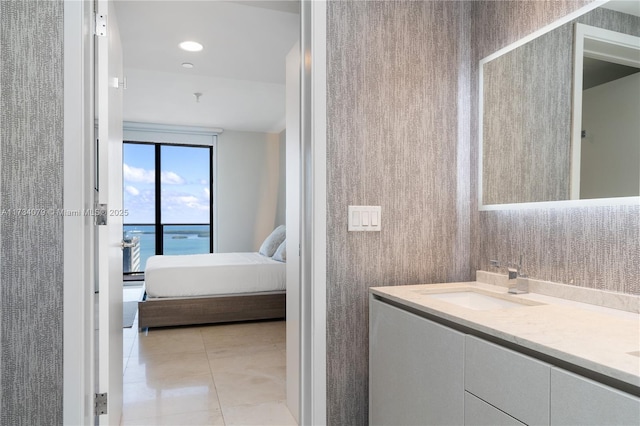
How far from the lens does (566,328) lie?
1.11 m

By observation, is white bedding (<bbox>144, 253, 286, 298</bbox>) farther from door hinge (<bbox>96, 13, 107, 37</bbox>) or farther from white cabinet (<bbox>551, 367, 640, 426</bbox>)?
white cabinet (<bbox>551, 367, 640, 426</bbox>)

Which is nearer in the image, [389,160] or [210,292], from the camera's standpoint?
[389,160]

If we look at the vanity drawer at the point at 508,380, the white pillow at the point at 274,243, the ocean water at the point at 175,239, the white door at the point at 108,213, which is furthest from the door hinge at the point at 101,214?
the ocean water at the point at 175,239

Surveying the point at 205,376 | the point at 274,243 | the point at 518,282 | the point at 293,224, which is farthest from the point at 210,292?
the point at 518,282

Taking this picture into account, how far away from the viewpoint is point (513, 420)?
1.06 meters

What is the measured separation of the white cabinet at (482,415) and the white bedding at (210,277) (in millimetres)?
3322

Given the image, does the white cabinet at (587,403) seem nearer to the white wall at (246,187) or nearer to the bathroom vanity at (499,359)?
the bathroom vanity at (499,359)

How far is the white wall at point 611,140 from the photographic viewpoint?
4.42ft

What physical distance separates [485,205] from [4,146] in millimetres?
1958

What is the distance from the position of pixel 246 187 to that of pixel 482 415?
243 inches

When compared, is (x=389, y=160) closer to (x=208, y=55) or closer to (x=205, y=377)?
(x=205, y=377)

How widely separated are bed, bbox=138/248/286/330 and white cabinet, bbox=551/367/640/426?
3.58 metres

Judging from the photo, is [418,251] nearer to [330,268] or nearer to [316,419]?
[330,268]

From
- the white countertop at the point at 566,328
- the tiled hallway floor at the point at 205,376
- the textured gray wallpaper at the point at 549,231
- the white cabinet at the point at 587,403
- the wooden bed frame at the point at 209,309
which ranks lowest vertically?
the tiled hallway floor at the point at 205,376
